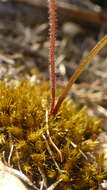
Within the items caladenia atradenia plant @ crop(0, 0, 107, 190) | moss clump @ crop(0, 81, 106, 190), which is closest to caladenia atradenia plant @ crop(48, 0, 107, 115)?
caladenia atradenia plant @ crop(0, 0, 107, 190)

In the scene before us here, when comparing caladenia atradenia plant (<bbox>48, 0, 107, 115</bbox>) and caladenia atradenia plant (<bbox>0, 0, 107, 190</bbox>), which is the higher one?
caladenia atradenia plant (<bbox>48, 0, 107, 115</bbox>)

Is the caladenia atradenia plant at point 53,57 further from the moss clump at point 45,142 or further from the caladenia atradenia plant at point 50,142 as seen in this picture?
the moss clump at point 45,142

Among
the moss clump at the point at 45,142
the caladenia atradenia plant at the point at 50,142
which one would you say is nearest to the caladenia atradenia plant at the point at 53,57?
the caladenia atradenia plant at the point at 50,142

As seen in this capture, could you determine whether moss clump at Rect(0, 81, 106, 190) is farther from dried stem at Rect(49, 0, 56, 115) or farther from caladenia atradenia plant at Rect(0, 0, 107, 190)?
dried stem at Rect(49, 0, 56, 115)

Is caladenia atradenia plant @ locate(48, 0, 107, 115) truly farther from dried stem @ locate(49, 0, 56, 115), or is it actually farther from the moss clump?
the moss clump

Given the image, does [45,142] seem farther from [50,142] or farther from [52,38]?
[52,38]

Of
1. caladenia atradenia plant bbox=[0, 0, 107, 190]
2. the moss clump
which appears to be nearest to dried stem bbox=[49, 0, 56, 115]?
caladenia atradenia plant bbox=[0, 0, 107, 190]

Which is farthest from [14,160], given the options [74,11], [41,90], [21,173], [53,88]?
[74,11]
